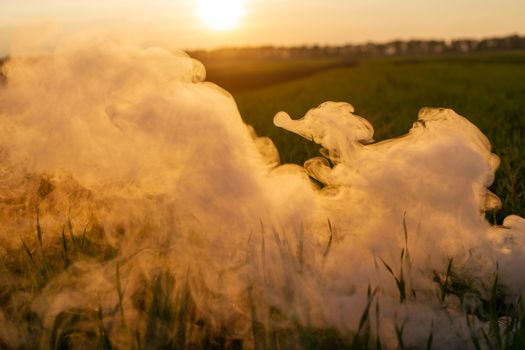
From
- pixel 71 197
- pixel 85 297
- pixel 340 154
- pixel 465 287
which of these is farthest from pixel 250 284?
pixel 71 197

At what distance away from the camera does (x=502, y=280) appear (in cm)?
177

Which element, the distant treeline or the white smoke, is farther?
the distant treeline

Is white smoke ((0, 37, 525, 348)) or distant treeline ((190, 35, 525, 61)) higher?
white smoke ((0, 37, 525, 348))

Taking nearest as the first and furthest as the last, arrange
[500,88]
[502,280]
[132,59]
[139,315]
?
[139,315] < [502,280] < [132,59] < [500,88]

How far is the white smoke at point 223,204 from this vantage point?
1.61 meters

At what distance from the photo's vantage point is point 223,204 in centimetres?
178

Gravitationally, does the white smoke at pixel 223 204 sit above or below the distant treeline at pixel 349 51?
above

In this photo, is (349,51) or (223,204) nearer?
(223,204)

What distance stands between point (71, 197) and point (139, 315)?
76 centimetres

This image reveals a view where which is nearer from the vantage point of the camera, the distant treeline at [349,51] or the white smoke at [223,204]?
the white smoke at [223,204]

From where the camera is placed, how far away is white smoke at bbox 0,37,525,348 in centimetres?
161

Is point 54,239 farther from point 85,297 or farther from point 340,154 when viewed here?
point 340,154

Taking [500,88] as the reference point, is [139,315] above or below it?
above

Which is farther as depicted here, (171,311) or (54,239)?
(54,239)
